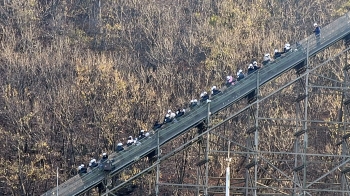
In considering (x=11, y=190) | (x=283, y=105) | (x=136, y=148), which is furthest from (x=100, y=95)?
(x=136, y=148)

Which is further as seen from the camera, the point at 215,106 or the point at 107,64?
the point at 107,64

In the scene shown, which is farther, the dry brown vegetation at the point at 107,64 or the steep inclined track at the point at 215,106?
the dry brown vegetation at the point at 107,64

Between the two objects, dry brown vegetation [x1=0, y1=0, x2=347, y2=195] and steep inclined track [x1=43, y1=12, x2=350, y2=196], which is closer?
steep inclined track [x1=43, y1=12, x2=350, y2=196]

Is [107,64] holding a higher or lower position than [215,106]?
higher
